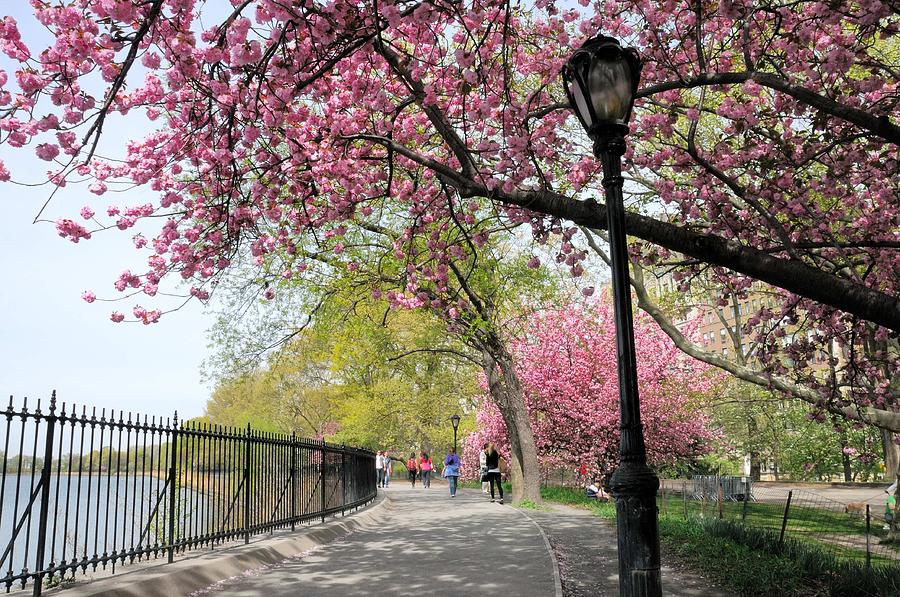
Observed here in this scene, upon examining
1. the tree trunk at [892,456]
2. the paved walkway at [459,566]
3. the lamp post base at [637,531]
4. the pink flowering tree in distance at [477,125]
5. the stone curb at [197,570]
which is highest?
the pink flowering tree in distance at [477,125]

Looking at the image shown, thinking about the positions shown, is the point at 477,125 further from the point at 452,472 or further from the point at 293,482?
the point at 452,472

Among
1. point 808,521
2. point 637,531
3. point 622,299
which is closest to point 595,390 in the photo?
point 808,521

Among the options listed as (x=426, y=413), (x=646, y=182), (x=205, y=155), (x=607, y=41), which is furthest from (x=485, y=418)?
(x=607, y=41)

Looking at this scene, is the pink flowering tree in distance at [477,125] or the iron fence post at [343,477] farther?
the iron fence post at [343,477]

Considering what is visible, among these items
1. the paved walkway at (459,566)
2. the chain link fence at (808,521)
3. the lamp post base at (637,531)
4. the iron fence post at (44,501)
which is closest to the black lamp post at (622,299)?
the lamp post base at (637,531)

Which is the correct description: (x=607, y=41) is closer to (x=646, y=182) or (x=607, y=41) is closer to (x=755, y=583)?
(x=755, y=583)

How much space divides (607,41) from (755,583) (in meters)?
6.90

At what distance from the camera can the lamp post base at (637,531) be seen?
13.7 feet

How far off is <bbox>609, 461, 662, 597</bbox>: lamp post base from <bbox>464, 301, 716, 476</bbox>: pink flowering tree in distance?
70.3 feet

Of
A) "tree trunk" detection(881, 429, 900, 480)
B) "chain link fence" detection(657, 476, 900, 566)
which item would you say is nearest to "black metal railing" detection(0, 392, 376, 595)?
"chain link fence" detection(657, 476, 900, 566)

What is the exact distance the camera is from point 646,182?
13.4 m

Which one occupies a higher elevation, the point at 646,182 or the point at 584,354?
the point at 646,182

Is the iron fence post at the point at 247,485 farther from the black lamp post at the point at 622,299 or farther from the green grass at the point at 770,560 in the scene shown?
the black lamp post at the point at 622,299

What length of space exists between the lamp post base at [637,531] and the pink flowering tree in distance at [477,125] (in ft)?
9.99
